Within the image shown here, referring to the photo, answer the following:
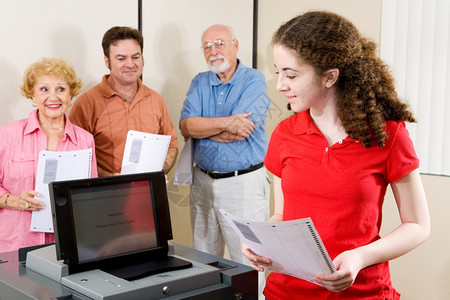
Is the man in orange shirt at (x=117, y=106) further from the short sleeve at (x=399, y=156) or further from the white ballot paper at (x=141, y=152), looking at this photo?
the short sleeve at (x=399, y=156)

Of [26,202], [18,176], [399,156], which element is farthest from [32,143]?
[399,156]

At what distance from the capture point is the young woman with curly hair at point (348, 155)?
131 centimetres

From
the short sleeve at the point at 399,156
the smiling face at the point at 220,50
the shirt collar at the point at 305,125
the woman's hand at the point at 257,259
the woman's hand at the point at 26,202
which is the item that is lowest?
the woman's hand at the point at 26,202

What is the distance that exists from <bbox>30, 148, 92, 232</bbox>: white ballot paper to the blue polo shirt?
93 cm

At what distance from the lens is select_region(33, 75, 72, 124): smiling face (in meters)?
2.50

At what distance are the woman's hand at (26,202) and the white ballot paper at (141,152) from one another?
46cm

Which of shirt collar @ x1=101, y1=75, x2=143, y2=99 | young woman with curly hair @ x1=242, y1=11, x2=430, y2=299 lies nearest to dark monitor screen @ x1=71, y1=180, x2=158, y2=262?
young woman with curly hair @ x1=242, y1=11, x2=430, y2=299

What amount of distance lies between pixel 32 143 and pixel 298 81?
1505 mm

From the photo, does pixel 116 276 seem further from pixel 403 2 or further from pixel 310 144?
pixel 403 2

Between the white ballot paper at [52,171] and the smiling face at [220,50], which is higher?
the smiling face at [220,50]

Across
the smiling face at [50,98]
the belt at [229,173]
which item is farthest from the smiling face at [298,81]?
the belt at [229,173]

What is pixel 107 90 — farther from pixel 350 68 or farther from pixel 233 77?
pixel 350 68

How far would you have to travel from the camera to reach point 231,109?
3.09 m

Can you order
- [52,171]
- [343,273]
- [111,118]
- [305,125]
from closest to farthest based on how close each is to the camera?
[343,273] < [305,125] < [52,171] < [111,118]
